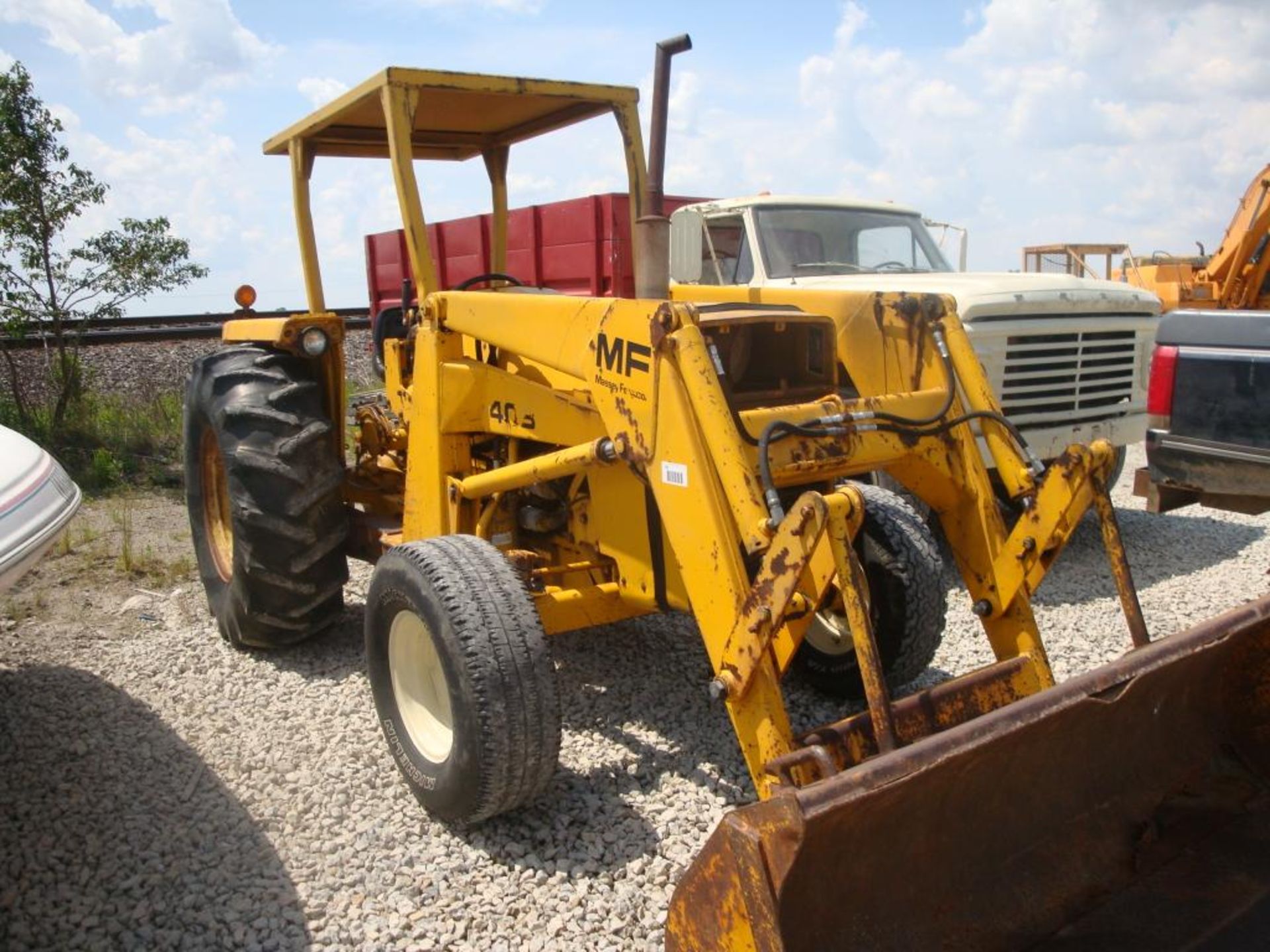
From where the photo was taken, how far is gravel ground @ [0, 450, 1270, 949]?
Answer: 2.91 meters

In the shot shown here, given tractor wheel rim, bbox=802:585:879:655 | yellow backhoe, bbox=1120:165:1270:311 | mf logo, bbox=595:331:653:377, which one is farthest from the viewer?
yellow backhoe, bbox=1120:165:1270:311

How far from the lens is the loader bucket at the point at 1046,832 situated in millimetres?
2062

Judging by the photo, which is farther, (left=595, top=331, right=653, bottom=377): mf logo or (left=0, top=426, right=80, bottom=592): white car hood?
(left=0, top=426, right=80, bottom=592): white car hood

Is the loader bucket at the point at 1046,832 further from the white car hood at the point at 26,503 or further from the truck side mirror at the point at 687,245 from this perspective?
the truck side mirror at the point at 687,245

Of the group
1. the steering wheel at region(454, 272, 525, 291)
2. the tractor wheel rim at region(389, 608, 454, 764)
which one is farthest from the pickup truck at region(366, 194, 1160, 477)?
the tractor wheel rim at region(389, 608, 454, 764)

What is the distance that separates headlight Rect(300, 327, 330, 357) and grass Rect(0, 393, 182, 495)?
4.54m

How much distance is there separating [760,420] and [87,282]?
844 centimetres

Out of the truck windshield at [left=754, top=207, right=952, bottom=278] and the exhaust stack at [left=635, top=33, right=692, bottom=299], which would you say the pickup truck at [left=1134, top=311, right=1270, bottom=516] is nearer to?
the truck windshield at [left=754, top=207, right=952, bottom=278]

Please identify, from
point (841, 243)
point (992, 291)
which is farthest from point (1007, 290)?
point (841, 243)

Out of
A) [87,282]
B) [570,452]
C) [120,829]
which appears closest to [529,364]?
[570,452]

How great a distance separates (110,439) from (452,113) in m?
6.07

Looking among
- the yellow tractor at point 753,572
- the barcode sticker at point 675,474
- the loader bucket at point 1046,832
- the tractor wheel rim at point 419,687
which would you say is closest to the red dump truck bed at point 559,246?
the yellow tractor at point 753,572

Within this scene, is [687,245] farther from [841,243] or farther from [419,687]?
[419,687]

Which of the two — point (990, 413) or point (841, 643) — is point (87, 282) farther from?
point (990, 413)
